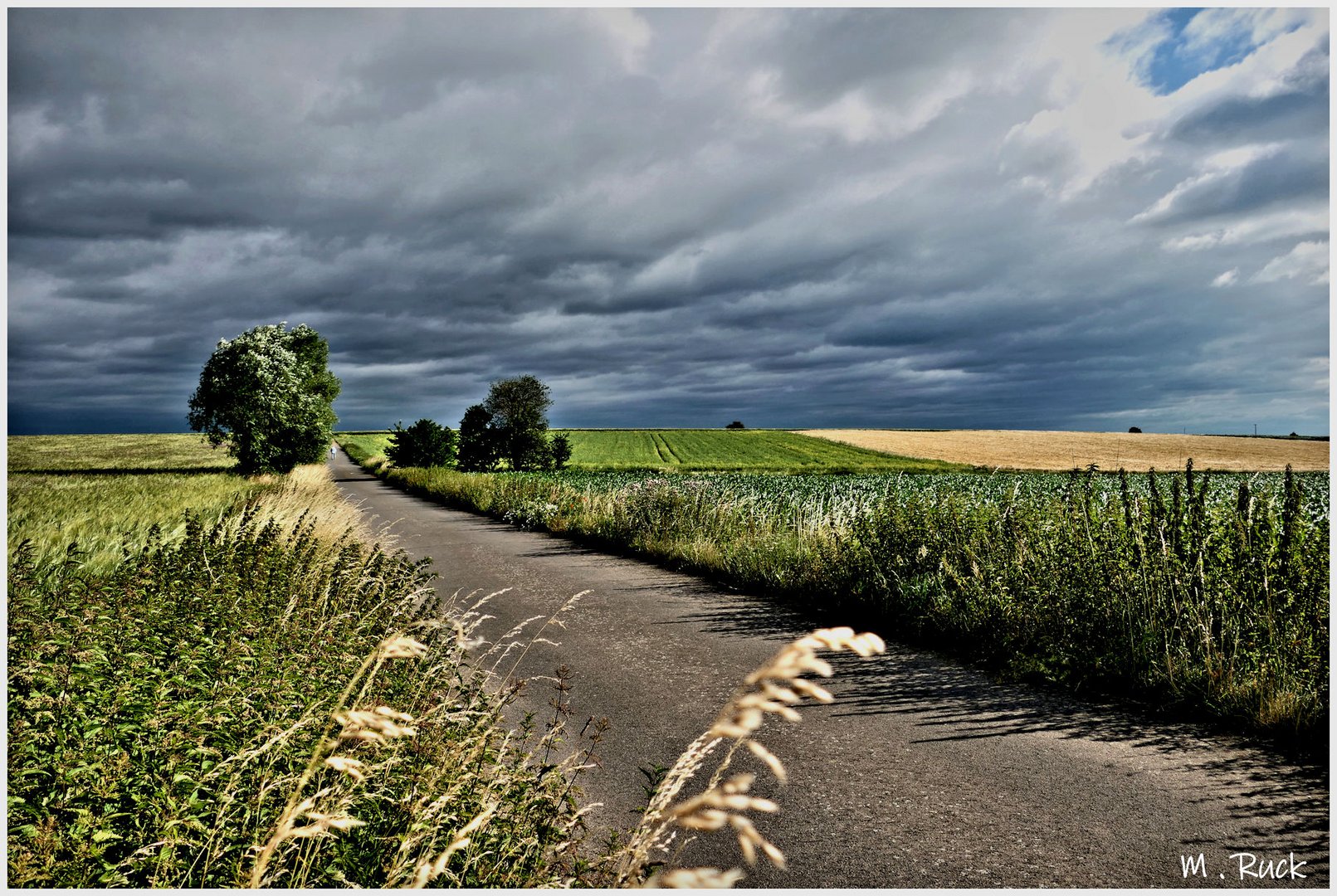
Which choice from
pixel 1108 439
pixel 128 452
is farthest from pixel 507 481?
pixel 1108 439

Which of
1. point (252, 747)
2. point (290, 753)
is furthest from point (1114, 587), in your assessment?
point (252, 747)

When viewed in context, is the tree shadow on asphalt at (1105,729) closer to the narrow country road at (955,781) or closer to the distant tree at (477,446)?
the narrow country road at (955,781)

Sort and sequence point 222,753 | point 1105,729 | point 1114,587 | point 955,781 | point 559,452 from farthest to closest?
point 559,452
point 1114,587
point 1105,729
point 955,781
point 222,753

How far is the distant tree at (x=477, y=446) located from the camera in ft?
176

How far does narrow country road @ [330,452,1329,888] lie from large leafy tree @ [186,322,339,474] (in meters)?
38.8

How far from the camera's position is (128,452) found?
6544 cm

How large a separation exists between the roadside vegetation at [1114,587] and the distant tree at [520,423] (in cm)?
4353

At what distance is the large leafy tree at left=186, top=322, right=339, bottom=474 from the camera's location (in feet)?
133

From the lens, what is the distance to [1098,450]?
6731 centimetres

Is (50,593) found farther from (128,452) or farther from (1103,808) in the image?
(128,452)

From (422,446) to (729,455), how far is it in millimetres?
28163

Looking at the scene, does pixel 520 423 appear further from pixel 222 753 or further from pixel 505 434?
pixel 222 753

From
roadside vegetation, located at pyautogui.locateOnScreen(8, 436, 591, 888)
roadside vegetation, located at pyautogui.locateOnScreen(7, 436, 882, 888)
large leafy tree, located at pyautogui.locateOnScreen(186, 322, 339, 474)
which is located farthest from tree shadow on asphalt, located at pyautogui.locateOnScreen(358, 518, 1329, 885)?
large leafy tree, located at pyautogui.locateOnScreen(186, 322, 339, 474)

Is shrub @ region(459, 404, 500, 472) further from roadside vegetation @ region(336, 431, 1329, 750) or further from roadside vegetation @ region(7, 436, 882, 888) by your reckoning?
roadside vegetation @ region(7, 436, 882, 888)
